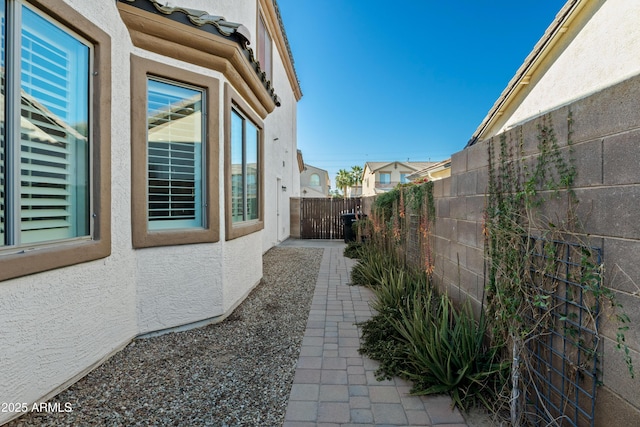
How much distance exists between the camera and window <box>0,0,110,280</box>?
225 cm

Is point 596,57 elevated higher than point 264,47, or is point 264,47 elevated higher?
point 264,47

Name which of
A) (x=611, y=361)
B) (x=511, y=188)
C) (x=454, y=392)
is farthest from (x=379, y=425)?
(x=511, y=188)

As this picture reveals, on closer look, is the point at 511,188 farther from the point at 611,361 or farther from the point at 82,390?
the point at 82,390

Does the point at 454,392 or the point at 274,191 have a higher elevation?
the point at 274,191

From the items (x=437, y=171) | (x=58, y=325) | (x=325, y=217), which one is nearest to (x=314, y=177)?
(x=325, y=217)

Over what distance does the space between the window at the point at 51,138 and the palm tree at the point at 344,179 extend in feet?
178

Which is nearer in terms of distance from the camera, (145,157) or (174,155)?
(145,157)

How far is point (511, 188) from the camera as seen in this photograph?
244 centimetres

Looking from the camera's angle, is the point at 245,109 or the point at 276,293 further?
the point at 276,293

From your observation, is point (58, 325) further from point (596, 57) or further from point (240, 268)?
point (596, 57)

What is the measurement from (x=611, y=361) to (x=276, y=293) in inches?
179

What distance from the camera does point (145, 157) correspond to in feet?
11.4

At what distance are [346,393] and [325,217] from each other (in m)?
11.4

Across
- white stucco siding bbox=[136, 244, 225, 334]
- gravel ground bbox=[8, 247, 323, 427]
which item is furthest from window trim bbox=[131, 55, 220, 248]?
gravel ground bbox=[8, 247, 323, 427]
